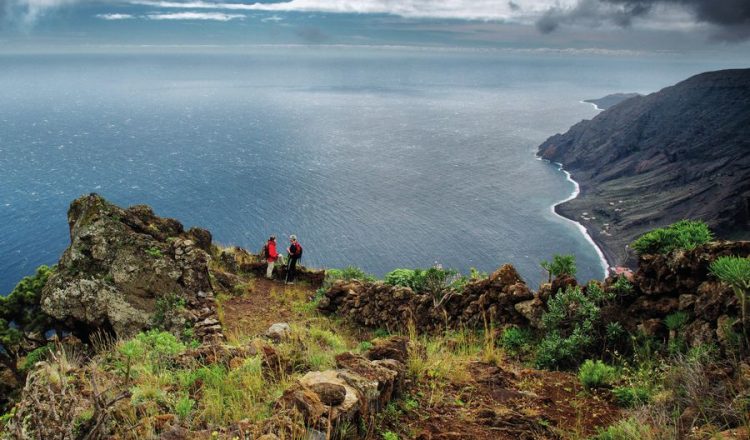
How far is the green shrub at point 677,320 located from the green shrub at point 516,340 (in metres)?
3.41

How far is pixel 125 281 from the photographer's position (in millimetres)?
16781

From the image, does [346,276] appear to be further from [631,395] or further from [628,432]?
[628,432]

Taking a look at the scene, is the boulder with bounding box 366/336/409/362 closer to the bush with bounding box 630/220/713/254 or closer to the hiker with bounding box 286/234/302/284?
the bush with bounding box 630/220/713/254

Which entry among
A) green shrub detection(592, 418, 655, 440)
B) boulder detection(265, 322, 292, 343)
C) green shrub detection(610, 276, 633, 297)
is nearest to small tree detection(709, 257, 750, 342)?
green shrub detection(610, 276, 633, 297)

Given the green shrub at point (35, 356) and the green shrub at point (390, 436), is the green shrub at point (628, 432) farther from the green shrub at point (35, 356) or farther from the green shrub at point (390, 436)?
the green shrub at point (35, 356)

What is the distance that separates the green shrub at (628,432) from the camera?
6227mm

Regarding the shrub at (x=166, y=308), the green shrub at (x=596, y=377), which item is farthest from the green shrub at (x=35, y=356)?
the green shrub at (x=596, y=377)

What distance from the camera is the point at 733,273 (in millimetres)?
8836

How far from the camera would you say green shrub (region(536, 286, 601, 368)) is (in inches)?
451

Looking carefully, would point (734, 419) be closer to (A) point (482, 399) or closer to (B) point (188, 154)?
(A) point (482, 399)

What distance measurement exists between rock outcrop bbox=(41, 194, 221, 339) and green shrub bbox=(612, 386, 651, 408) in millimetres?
11136

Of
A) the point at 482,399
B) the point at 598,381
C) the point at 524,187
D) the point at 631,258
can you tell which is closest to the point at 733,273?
the point at 598,381

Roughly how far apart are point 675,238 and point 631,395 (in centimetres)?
601

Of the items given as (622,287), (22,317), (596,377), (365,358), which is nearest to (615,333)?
(622,287)
